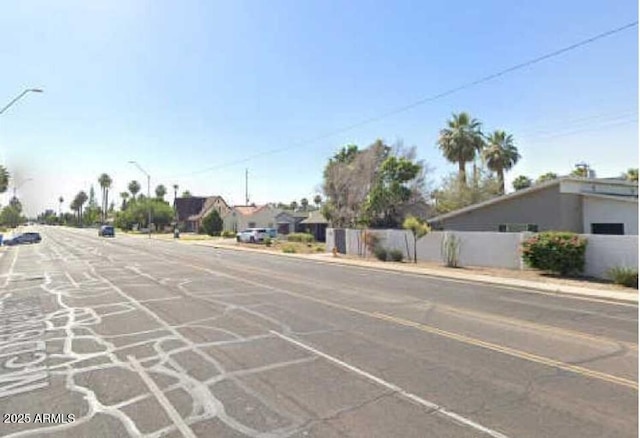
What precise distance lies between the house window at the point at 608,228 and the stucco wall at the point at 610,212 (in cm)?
19

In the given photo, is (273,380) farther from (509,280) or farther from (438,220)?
(438,220)

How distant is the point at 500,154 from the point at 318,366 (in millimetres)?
50314

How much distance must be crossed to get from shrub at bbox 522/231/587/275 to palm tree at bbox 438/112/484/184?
29.4 m

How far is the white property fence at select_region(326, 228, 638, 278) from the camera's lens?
18.8 metres

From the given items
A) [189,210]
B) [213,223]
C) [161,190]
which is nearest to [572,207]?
[213,223]

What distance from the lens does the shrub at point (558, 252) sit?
1977cm

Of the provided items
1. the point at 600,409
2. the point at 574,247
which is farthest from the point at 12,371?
the point at 574,247

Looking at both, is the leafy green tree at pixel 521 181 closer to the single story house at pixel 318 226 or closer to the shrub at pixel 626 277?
the single story house at pixel 318 226

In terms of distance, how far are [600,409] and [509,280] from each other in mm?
14271

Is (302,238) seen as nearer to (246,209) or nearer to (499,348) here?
(246,209)

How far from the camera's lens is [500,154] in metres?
53.5

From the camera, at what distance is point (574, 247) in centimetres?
1972

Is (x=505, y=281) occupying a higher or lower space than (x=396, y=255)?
lower

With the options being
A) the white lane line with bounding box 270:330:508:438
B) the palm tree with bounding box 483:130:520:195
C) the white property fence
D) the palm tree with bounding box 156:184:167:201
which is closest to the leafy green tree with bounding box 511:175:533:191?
the palm tree with bounding box 483:130:520:195
